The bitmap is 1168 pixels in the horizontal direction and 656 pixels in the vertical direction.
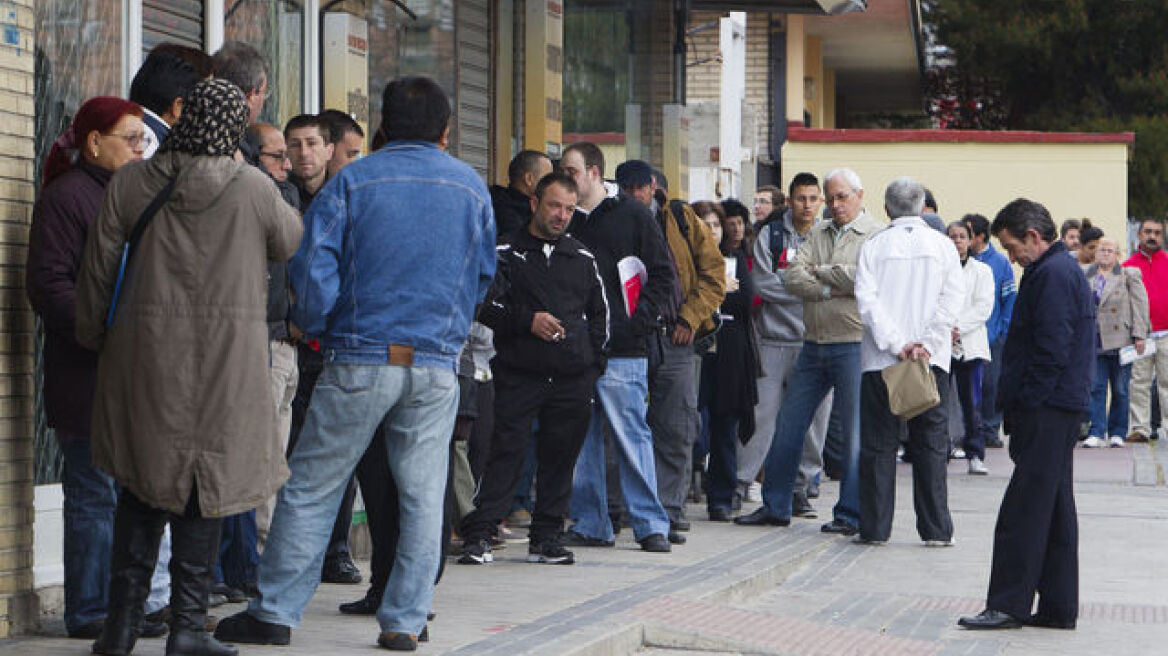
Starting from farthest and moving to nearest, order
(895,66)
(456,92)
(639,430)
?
(895,66) → (456,92) → (639,430)

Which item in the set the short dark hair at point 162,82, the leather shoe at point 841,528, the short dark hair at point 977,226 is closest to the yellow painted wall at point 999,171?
the short dark hair at point 977,226

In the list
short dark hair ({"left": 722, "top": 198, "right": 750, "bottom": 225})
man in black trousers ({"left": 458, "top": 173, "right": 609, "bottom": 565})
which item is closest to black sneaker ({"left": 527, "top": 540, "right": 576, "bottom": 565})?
man in black trousers ({"left": 458, "top": 173, "right": 609, "bottom": 565})

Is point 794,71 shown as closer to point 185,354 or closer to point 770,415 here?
point 770,415

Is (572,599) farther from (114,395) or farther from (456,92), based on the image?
(456,92)

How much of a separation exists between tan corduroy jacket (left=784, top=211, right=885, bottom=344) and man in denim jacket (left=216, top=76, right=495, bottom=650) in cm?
506

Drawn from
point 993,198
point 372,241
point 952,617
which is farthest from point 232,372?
point 993,198

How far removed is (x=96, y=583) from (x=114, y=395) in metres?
0.97

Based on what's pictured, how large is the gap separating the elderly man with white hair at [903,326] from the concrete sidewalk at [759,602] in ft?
1.52

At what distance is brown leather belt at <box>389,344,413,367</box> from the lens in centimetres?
696

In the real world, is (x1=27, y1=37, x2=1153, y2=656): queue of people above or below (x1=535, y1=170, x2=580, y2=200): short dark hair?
below

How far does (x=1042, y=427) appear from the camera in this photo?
8.67 metres

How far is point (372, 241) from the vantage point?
22.8ft

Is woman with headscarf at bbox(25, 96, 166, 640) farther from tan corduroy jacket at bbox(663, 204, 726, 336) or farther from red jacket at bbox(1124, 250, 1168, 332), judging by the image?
red jacket at bbox(1124, 250, 1168, 332)

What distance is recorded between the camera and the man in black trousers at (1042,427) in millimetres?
8664
